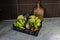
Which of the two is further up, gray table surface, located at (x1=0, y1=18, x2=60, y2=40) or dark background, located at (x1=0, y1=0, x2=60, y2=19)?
dark background, located at (x1=0, y1=0, x2=60, y2=19)

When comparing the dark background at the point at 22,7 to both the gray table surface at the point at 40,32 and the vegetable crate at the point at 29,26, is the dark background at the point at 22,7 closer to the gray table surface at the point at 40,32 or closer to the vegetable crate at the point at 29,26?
the gray table surface at the point at 40,32

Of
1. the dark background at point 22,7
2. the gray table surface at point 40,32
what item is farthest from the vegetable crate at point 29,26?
the dark background at point 22,7

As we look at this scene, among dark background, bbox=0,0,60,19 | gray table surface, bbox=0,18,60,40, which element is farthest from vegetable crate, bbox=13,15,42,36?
dark background, bbox=0,0,60,19

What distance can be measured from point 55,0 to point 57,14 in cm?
16

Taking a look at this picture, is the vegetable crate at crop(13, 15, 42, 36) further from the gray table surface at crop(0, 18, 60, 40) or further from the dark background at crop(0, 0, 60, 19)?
the dark background at crop(0, 0, 60, 19)

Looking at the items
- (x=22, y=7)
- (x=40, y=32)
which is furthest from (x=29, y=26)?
(x=22, y=7)

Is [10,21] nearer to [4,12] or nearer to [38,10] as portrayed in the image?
[4,12]

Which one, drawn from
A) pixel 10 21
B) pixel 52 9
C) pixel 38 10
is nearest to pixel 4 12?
pixel 10 21

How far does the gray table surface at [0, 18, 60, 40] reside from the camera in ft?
3.66

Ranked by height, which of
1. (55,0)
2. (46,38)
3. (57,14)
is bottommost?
(46,38)

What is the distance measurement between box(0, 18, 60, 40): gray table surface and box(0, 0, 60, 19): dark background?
0.24ft

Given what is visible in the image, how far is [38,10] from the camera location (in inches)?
51.5

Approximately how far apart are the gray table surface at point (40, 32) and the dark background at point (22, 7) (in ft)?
0.24

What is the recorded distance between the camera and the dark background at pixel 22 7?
131cm
